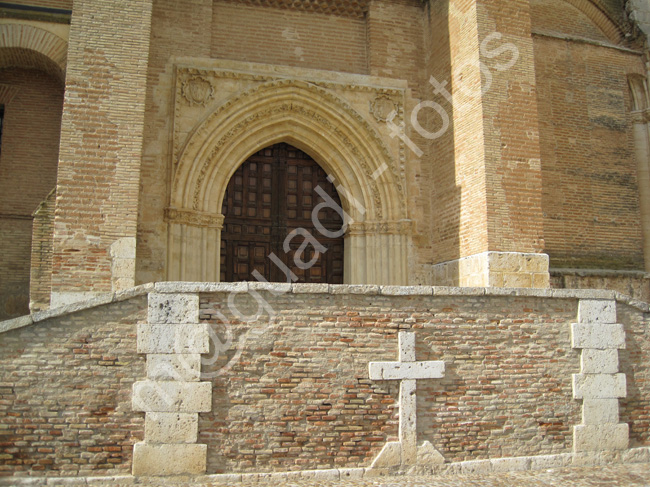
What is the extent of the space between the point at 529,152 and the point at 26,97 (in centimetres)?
728

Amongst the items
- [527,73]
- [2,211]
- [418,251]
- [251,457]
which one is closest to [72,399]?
[251,457]

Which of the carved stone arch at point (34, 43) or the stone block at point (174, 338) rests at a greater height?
the carved stone arch at point (34, 43)

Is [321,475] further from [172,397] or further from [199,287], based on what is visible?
[199,287]

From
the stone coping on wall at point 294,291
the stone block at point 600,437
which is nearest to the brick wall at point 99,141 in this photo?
the stone coping on wall at point 294,291

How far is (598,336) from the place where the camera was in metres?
6.27

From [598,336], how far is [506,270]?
6.21 ft

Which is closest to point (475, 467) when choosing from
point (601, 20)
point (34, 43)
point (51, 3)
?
point (34, 43)

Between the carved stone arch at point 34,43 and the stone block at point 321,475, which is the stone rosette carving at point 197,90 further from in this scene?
the stone block at point 321,475

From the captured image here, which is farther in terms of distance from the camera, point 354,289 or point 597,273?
point 597,273

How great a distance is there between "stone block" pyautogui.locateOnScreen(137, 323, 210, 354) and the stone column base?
4.08 m

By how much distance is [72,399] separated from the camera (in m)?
5.07

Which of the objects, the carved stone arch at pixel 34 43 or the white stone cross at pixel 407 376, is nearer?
the white stone cross at pixel 407 376

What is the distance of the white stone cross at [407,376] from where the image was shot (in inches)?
220

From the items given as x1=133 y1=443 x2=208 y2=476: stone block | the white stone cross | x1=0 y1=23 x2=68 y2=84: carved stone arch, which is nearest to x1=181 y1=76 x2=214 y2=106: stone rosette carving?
x1=0 y1=23 x2=68 y2=84: carved stone arch
